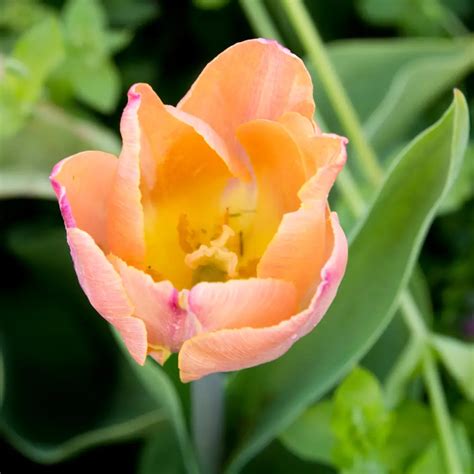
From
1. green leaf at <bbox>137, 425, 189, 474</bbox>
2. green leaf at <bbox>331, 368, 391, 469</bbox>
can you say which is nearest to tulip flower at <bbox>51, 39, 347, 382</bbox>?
green leaf at <bbox>331, 368, 391, 469</bbox>

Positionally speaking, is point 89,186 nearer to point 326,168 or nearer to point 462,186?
point 326,168

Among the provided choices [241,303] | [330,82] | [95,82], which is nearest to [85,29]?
[95,82]

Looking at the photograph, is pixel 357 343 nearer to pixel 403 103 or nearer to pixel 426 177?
pixel 426 177

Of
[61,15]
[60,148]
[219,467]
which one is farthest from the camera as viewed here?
[61,15]

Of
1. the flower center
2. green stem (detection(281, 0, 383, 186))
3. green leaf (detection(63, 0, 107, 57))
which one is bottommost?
green stem (detection(281, 0, 383, 186))

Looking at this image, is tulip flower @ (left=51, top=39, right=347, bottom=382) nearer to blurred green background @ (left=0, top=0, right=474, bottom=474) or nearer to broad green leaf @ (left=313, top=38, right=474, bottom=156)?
blurred green background @ (left=0, top=0, right=474, bottom=474)

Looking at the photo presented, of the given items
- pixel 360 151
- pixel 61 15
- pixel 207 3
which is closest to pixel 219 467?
pixel 360 151

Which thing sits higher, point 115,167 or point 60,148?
point 115,167
